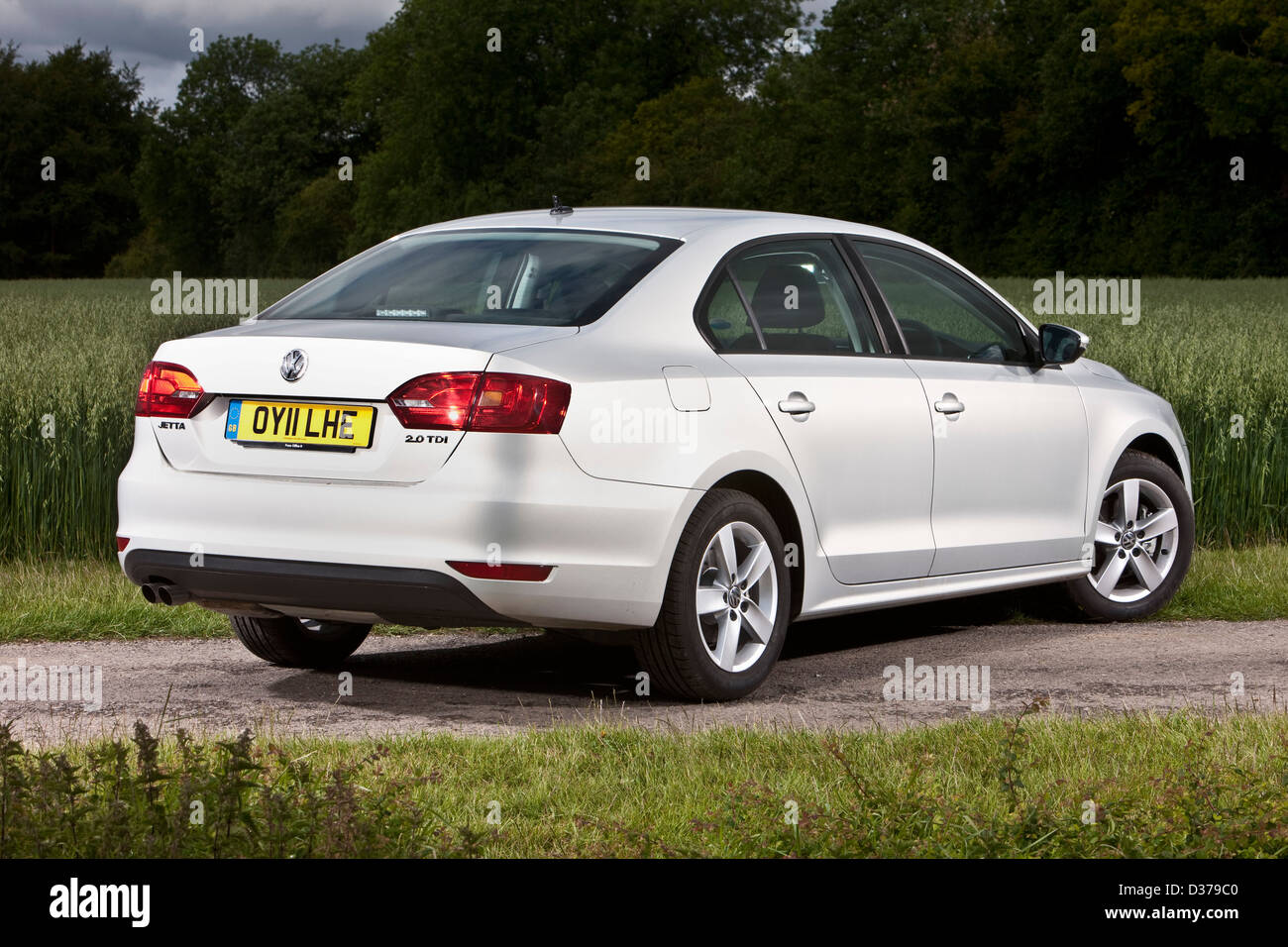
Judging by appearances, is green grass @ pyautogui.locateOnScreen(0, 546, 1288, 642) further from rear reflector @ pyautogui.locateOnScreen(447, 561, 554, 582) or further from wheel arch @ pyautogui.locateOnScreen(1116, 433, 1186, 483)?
rear reflector @ pyautogui.locateOnScreen(447, 561, 554, 582)

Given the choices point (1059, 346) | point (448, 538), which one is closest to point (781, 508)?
point (448, 538)

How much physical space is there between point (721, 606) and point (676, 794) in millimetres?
1639

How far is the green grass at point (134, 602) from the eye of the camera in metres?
8.54

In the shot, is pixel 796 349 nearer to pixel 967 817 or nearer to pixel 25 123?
pixel 967 817

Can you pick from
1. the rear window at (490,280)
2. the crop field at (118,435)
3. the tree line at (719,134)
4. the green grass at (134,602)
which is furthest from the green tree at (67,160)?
the rear window at (490,280)

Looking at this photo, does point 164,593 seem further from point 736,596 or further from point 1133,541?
point 1133,541

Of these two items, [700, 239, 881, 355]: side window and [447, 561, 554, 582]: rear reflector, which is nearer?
[447, 561, 554, 582]: rear reflector

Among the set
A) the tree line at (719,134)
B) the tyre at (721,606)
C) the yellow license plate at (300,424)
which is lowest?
the tyre at (721,606)

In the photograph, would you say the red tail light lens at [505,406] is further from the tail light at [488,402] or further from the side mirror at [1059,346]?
the side mirror at [1059,346]

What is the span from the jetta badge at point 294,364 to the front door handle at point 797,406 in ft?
5.71

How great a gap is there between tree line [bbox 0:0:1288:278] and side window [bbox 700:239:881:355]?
54.8m

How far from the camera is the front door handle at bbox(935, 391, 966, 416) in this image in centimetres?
759

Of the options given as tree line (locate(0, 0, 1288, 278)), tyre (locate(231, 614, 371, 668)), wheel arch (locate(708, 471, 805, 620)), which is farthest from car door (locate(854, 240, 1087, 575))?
tree line (locate(0, 0, 1288, 278))

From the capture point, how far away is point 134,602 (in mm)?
8930
